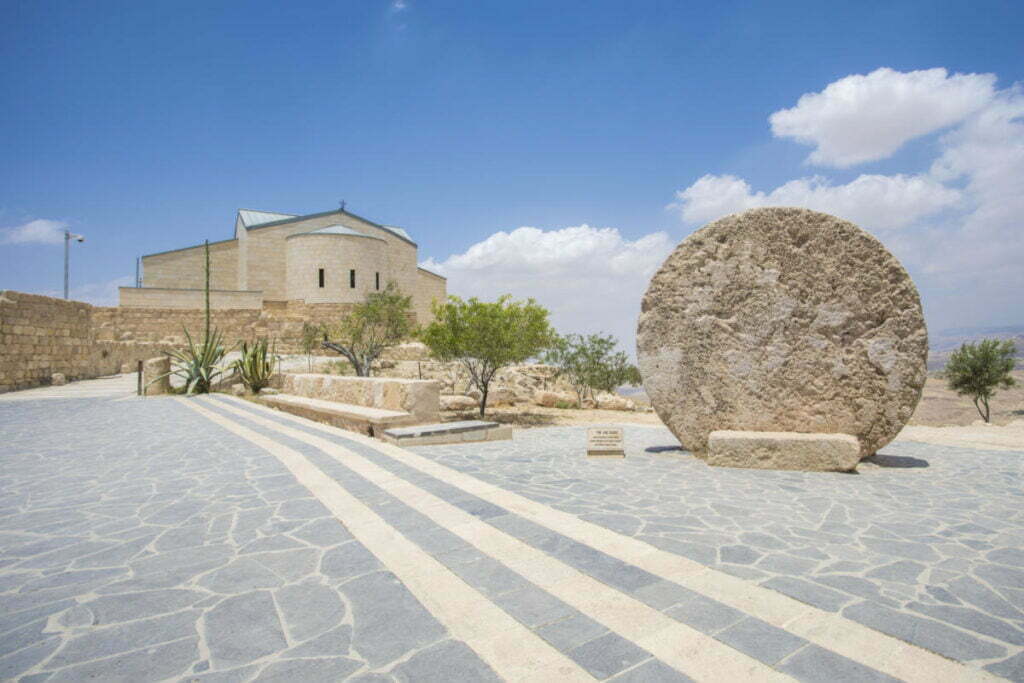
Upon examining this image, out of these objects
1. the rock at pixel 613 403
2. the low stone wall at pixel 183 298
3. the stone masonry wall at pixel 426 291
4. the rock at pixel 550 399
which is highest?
the stone masonry wall at pixel 426 291

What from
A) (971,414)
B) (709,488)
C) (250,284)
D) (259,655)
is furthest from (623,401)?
(250,284)

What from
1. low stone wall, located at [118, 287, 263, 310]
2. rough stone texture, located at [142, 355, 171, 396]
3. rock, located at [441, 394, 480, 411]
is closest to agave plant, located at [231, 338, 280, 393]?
rough stone texture, located at [142, 355, 171, 396]

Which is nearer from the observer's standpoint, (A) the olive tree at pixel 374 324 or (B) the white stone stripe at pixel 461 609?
(B) the white stone stripe at pixel 461 609

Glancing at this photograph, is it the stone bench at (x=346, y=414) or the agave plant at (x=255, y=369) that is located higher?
the agave plant at (x=255, y=369)

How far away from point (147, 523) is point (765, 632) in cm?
390

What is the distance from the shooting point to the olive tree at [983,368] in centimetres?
1989

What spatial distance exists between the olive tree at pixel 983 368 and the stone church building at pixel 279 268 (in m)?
31.4

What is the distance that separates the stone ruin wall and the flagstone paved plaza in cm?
1405

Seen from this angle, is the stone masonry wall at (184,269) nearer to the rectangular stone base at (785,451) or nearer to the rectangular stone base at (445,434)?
the rectangular stone base at (445,434)

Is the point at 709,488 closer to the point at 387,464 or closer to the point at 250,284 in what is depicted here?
the point at 387,464

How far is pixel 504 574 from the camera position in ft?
8.93

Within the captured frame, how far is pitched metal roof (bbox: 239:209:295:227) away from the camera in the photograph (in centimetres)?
3997

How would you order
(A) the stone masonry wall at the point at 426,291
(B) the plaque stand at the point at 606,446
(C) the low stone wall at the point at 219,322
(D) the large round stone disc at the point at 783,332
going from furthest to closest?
(A) the stone masonry wall at the point at 426,291
(C) the low stone wall at the point at 219,322
(B) the plaque stand at the point at 606,446
(D) the large round stone disc at the point at 783,332

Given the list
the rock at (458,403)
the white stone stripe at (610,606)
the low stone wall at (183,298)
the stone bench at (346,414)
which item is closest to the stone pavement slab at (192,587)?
the white stone stripe at (610,606)
